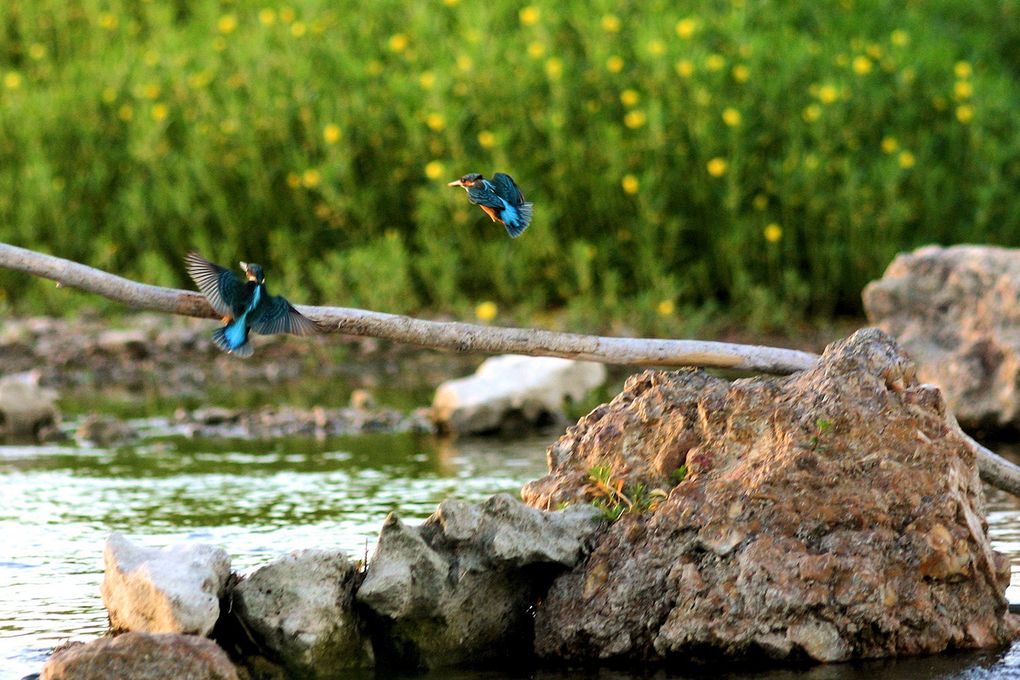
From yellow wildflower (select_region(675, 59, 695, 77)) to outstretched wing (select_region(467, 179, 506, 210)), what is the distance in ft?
26.5

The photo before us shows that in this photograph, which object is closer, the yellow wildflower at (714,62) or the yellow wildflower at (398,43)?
the yellow wildflower at (714,62)

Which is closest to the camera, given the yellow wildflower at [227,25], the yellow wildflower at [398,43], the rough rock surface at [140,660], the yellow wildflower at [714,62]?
the rough rock surface at [140,660]

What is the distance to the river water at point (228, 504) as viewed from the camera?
561 cm

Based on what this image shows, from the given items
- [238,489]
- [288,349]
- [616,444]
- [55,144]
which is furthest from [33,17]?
[616,444]

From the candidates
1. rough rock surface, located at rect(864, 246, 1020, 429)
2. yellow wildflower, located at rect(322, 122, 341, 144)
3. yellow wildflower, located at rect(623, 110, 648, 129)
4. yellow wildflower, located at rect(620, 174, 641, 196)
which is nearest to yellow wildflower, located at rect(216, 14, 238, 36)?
yellow wildflower, located at rect(322, 122, 341, 144)

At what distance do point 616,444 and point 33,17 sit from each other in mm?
14058

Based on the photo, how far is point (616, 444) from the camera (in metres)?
5.77

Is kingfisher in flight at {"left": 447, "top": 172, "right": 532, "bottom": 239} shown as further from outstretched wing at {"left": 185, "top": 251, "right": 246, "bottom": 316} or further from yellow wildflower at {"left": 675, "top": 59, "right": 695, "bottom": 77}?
yellow wildflower at {"left": 675, "top": 59, "right": 695, "bottom": 77}

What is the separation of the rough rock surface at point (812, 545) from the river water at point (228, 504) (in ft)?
0.37

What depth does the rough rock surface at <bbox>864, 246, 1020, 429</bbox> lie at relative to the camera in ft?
30.6

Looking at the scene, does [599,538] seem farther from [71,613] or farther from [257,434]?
[257,434]

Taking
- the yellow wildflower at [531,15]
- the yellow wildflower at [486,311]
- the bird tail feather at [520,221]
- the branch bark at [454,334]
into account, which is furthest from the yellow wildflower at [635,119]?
the bird tail feather at [520,221]

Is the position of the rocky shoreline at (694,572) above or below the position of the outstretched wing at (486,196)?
below

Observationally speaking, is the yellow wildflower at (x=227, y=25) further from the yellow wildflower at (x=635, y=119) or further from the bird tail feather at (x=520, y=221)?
the bird tail feather at (x=520, y=221)
